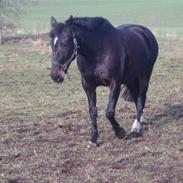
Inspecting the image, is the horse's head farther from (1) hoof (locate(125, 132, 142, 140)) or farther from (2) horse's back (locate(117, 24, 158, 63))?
(1) hoof (locate(125, 132, 142, 140))

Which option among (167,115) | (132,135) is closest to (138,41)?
(132,135)

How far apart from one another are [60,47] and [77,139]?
1.81 meters

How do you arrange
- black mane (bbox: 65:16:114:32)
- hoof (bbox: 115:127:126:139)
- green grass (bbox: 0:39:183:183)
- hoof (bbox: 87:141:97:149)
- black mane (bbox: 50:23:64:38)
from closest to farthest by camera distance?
green grass (bbox: 0:39:183:183) < black mane (bbox: 50:23:64:38) < black mane (bbox: 65:16:114:32) < hoof (bbox: 87:141:97:149) < hoof (bbox: 115:127:126:139)

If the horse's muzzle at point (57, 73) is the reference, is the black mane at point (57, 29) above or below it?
above

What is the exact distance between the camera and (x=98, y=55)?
8.27 meters

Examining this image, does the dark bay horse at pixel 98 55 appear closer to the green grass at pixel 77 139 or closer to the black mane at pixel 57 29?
the black mane at pixel 57 29

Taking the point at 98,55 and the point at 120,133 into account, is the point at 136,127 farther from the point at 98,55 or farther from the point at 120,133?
the point at 98,55

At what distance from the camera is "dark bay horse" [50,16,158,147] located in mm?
7711

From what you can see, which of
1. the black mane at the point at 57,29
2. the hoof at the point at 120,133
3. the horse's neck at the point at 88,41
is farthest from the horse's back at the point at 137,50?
the black mane at the point at 57,29

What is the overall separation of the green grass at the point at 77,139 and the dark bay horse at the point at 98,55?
0.45 meters

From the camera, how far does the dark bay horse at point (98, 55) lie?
25.3 feet

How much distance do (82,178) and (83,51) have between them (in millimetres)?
2216

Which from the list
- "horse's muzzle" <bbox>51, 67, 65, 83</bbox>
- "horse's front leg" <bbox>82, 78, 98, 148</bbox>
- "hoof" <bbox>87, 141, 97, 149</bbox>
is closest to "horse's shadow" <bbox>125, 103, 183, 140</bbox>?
"horse's front leg" <bbox>82, 78, 98, 148</bbox>

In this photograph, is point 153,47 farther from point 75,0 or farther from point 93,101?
point 75,0
